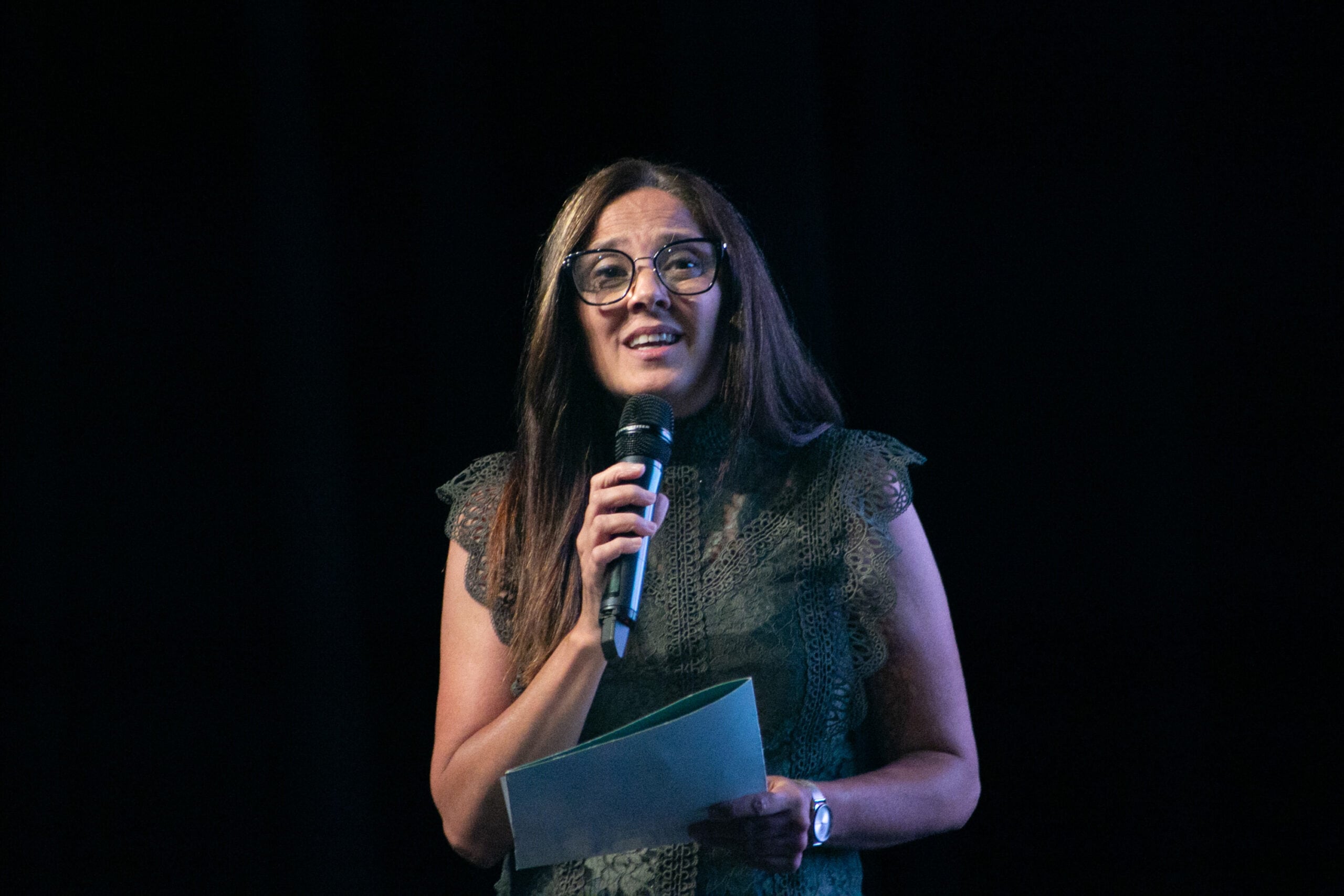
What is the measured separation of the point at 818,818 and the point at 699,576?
0.38 meters

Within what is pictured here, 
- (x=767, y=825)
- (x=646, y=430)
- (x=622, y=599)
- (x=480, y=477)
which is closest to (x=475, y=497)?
(x=480, y=477)

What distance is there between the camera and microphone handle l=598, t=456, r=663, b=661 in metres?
1.09

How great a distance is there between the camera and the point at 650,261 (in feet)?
5.01

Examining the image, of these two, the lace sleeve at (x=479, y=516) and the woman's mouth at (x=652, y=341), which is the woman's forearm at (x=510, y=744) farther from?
the woman's mouth at (x=652, y=341)

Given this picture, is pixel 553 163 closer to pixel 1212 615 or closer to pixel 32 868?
pixel 1212 615

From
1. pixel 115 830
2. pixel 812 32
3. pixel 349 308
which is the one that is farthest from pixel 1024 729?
pixel 115 830

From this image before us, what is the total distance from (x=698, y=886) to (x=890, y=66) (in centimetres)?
147

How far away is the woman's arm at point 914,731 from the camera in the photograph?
1.29 m

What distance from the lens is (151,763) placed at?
198 cm

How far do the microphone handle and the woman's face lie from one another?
15.7 inches

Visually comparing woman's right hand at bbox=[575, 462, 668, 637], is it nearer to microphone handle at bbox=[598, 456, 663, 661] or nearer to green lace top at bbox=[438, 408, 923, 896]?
microphone handle at bbox=[598, 456, 663, 661]

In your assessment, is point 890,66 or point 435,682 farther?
point 435,682

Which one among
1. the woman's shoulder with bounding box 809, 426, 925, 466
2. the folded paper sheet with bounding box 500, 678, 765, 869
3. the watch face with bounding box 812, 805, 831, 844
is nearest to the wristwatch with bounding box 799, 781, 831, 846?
the watch face with bounding box 812, 805, 831, 844

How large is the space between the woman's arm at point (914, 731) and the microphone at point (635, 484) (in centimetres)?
29
